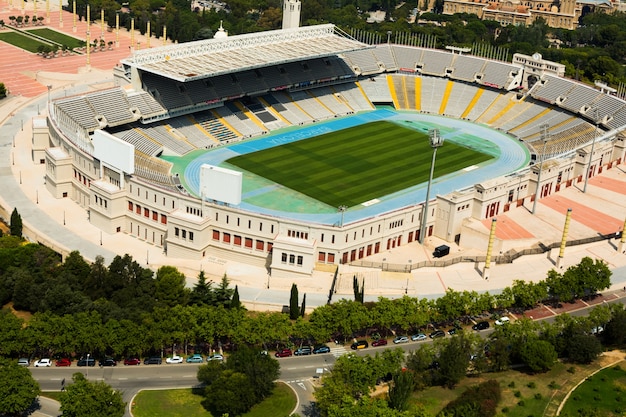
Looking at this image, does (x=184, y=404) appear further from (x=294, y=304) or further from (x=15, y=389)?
(x=294, y=304)

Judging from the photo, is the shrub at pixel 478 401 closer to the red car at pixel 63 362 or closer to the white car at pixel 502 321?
the white car at pixel 502 321

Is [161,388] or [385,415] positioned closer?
[385,415]

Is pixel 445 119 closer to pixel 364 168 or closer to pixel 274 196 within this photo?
pixel 364 168

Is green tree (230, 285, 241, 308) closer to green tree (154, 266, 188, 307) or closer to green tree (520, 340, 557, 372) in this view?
green tree (154, 266, 188, 307)

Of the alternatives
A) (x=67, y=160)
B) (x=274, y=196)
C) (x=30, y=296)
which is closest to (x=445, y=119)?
(x=274, y=196)

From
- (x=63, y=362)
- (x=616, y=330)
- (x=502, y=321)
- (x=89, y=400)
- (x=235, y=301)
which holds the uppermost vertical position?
(x=616, y=330)

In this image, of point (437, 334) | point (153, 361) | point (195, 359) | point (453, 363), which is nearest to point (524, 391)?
point (453, 363)
